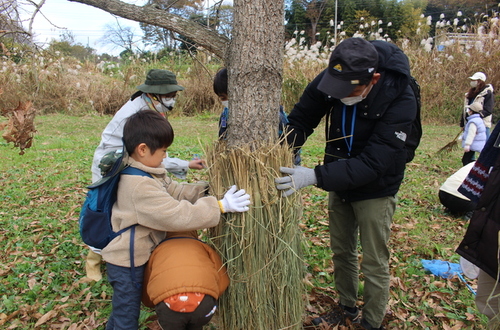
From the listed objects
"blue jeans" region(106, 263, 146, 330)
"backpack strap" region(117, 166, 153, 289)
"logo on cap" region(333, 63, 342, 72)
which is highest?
Result: "logo on cap" region(333, 63, 342, 72)

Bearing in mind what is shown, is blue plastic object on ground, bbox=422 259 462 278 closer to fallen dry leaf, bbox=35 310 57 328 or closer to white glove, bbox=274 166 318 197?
white glove, bbox=274 166 318 197

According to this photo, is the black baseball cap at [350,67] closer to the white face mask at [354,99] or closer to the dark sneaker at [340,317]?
the white face mask at [354,99]

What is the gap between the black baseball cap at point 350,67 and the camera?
196 centimetres

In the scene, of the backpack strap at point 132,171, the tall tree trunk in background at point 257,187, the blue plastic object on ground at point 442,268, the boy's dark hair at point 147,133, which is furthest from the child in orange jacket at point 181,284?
the blue plastic object on ground at point 442,268

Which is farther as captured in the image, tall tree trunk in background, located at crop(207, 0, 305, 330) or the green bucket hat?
the green bucket hat

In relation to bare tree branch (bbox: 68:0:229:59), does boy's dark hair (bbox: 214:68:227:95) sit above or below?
below

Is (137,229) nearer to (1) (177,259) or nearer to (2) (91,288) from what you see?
(1) (177,259)

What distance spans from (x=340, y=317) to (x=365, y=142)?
1332 millimetres

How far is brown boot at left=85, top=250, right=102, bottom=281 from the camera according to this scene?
327 centimetres

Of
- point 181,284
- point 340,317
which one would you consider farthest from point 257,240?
point 340,317

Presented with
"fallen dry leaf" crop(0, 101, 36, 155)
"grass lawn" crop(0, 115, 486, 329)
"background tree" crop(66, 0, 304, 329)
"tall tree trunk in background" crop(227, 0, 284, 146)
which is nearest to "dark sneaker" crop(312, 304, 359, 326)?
"grass lawn" crop(0, 115, 486, 329)

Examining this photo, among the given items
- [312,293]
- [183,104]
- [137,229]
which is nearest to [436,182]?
[312,293]

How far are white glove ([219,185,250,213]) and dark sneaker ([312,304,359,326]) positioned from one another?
1232 mm

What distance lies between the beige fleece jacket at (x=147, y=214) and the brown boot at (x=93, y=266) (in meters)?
1.44
